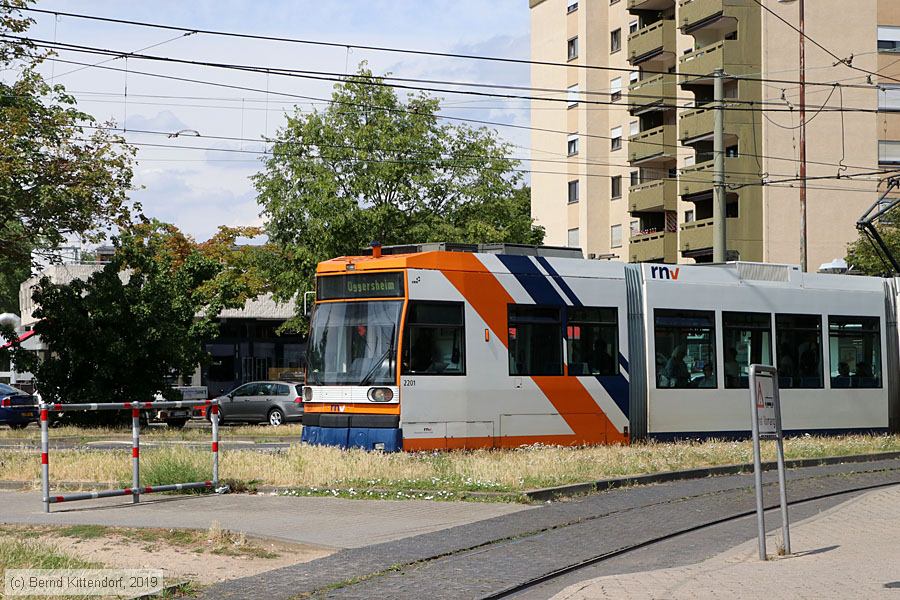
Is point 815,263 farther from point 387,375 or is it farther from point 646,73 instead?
point 387,375

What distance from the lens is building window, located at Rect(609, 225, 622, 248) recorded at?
203 ft

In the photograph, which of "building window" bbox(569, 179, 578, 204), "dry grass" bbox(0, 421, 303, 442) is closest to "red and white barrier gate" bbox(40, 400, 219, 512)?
"dry grass" bbox(0, 421, 303, 442)

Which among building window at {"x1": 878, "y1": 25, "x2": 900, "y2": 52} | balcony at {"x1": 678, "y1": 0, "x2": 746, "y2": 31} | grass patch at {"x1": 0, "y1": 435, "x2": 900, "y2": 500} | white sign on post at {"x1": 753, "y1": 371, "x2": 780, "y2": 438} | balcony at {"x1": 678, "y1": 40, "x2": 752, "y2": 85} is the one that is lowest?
grass patch at {"x1": 0, "y1": 435, "x2": 900, "y2": 500}

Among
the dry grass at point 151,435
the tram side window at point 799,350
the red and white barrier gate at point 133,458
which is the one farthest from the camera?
the dry grass at point 151,435

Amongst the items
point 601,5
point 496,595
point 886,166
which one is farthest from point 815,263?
point 496,595

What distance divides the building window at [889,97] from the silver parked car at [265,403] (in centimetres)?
2596

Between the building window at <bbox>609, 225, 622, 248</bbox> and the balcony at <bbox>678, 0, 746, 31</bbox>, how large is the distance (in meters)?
11.3

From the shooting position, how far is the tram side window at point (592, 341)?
21625mm

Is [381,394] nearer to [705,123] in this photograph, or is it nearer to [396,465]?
[396,465]

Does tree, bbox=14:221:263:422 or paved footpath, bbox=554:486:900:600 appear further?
tree, bbox=14:221:263:422

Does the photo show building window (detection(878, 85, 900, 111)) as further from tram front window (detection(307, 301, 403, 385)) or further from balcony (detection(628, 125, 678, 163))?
tram front window (detection(307, 301, 403, 385))

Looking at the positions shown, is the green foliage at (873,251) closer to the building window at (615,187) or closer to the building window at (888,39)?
the building window at (888,39)

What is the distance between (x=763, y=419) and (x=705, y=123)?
4373cm

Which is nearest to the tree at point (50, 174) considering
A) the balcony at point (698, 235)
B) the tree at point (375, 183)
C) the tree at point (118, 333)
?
the tree at point (118, 333)
